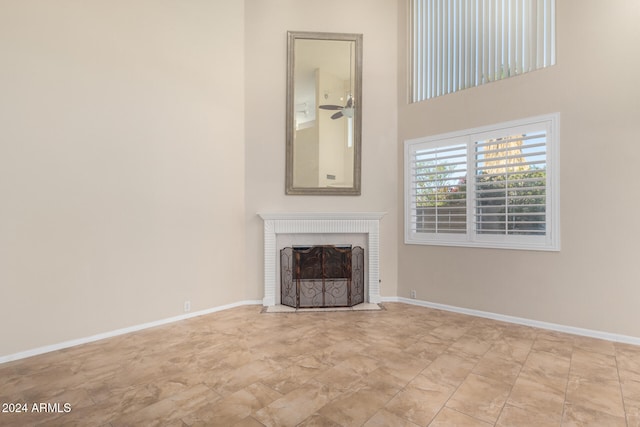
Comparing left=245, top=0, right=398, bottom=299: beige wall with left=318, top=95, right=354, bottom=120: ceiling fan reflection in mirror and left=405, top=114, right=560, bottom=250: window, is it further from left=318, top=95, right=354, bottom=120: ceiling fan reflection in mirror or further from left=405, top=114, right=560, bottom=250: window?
left=405, top=114, right=560, bottom=250: window

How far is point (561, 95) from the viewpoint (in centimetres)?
360

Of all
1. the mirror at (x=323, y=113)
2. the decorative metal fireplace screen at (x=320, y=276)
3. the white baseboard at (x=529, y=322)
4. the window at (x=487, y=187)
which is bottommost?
the white baseboard at (x=529, y=322)

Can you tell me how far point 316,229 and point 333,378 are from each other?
2.40m

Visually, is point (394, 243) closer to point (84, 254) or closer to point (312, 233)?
point (312, 233)

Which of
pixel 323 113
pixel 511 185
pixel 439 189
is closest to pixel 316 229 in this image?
pixel 323 113

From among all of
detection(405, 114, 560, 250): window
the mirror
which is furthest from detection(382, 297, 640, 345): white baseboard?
the mirror

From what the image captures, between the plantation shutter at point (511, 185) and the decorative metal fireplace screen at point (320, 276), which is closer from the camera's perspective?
the plantation shutter at point (511, 185)

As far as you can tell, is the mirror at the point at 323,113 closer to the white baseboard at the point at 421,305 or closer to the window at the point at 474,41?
the window at the point at 474,41

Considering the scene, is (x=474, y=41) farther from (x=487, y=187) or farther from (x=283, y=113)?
(x=283, y=113)

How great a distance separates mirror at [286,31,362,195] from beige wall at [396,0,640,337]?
72.6 inches

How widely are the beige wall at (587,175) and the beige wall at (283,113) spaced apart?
1412 mm

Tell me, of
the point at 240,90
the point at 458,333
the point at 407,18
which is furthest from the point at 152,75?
the point at 458,333

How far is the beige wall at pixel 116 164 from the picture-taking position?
291 cm

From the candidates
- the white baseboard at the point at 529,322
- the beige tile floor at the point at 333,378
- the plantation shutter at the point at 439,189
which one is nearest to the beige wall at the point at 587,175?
the white baseboard at the point at 529,322
